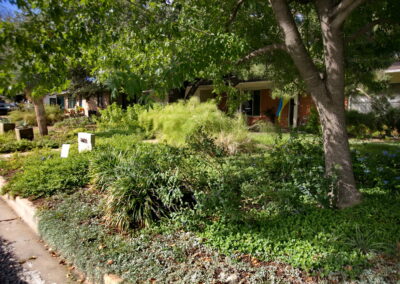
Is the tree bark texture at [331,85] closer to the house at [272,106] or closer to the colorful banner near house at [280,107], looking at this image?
the house at [272,106]

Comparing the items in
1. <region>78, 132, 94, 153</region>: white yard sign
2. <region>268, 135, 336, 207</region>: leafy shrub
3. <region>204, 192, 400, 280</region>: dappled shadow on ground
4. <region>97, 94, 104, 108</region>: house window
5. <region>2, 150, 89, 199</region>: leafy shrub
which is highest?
<region>97, 94, 104, 108</region>: house window

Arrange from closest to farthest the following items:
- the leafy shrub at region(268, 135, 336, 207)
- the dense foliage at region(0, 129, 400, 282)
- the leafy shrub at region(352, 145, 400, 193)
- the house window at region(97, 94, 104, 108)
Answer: the dense foliage at region(0, 129, 400, 282)
the leafy shrub at region(268, 135, 336, 207)
the leafy shrub at region(352, 145, 400, 193)
the house window at region(97, 94, 104, 108)

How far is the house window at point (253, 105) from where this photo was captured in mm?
18583

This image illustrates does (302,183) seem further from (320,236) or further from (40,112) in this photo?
(40,112)

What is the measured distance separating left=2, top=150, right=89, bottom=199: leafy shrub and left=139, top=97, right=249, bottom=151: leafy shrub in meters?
2.57

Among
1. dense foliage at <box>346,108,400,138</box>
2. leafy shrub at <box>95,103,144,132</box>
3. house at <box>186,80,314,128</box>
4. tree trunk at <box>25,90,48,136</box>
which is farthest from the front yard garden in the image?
house at <box>186,80,314,128</box>

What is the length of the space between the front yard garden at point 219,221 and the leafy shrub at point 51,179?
1.0 inches

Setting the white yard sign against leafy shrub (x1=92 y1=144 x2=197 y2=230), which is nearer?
leafy shrub (x1=92 y1=144 x2=197 y2=230)

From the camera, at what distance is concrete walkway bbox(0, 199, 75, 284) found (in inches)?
124

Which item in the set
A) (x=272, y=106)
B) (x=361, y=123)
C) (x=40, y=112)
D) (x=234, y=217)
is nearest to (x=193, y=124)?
(x=234, y=217)

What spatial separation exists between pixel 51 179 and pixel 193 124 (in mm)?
4382

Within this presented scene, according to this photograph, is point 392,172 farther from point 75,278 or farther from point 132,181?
point 75,278

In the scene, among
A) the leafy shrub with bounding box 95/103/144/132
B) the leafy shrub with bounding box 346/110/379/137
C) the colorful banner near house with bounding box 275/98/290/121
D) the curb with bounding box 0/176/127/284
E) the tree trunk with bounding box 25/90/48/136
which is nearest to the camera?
the curb with bounding box 0/176/127/284

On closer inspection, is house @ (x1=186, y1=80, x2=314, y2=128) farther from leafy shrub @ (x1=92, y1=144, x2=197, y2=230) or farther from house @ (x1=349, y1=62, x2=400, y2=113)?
leafy shrub @ (x1=92, y1=144, x2=197, y2=230)
